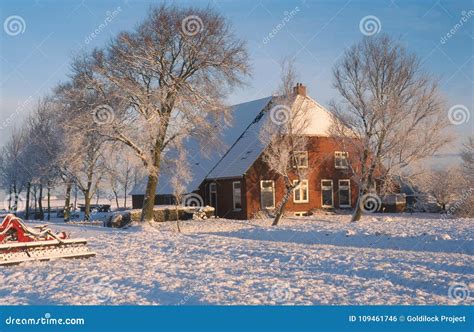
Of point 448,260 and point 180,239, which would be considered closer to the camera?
point 448,260

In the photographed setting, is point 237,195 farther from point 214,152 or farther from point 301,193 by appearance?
point 301,193

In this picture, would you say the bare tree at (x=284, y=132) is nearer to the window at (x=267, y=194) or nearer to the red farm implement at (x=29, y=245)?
the window at (x=267, y=194)

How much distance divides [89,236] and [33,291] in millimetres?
11230

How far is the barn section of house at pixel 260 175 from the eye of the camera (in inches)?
1309

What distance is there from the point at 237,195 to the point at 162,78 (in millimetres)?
11223

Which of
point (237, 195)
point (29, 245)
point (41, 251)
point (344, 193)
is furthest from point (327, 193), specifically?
point (29, 245)

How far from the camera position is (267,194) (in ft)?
111

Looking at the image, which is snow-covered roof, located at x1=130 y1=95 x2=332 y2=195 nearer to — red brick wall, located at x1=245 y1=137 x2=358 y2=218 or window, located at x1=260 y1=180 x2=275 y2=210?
red brick wall, located at x1=245 y1=137 x2=358 y2=218

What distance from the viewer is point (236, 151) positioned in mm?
36062

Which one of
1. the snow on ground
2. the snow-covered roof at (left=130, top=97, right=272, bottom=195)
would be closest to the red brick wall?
the snow-covered roof at (left=130, top=97, right=272, bottom=195)

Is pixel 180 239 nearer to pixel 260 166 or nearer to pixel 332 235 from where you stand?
pixel 332 235
